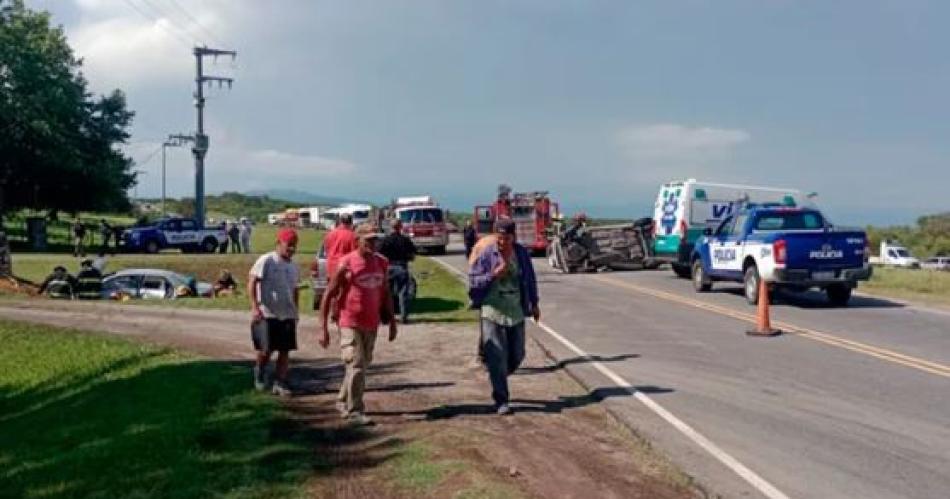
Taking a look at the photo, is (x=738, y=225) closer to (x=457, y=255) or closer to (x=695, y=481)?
(x=695, y=481)

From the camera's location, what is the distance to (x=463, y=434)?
8648mm

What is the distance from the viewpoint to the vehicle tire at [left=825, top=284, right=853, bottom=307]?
69.3 feet

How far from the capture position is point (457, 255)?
4609 cm

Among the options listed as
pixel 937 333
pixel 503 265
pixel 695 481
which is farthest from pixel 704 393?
pixel 937 333

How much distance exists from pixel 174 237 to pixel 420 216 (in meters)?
11.2

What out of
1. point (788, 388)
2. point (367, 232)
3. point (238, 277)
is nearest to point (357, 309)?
point (367, 232)

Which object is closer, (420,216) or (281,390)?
(281,390)

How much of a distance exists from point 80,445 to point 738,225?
53.7 ft

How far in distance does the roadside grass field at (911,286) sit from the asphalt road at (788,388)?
3220mm

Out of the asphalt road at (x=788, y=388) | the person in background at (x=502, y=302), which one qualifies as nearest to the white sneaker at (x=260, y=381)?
the person in background at (x=502, y=302)

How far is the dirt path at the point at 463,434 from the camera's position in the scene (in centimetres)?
707

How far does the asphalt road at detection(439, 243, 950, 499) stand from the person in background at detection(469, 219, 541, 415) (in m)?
1.11

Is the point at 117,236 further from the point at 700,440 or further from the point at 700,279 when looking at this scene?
the point at 700,440

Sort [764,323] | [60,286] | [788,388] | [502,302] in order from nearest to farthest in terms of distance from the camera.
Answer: [502,302] → [788,388] → [764,323] → [60,286]
